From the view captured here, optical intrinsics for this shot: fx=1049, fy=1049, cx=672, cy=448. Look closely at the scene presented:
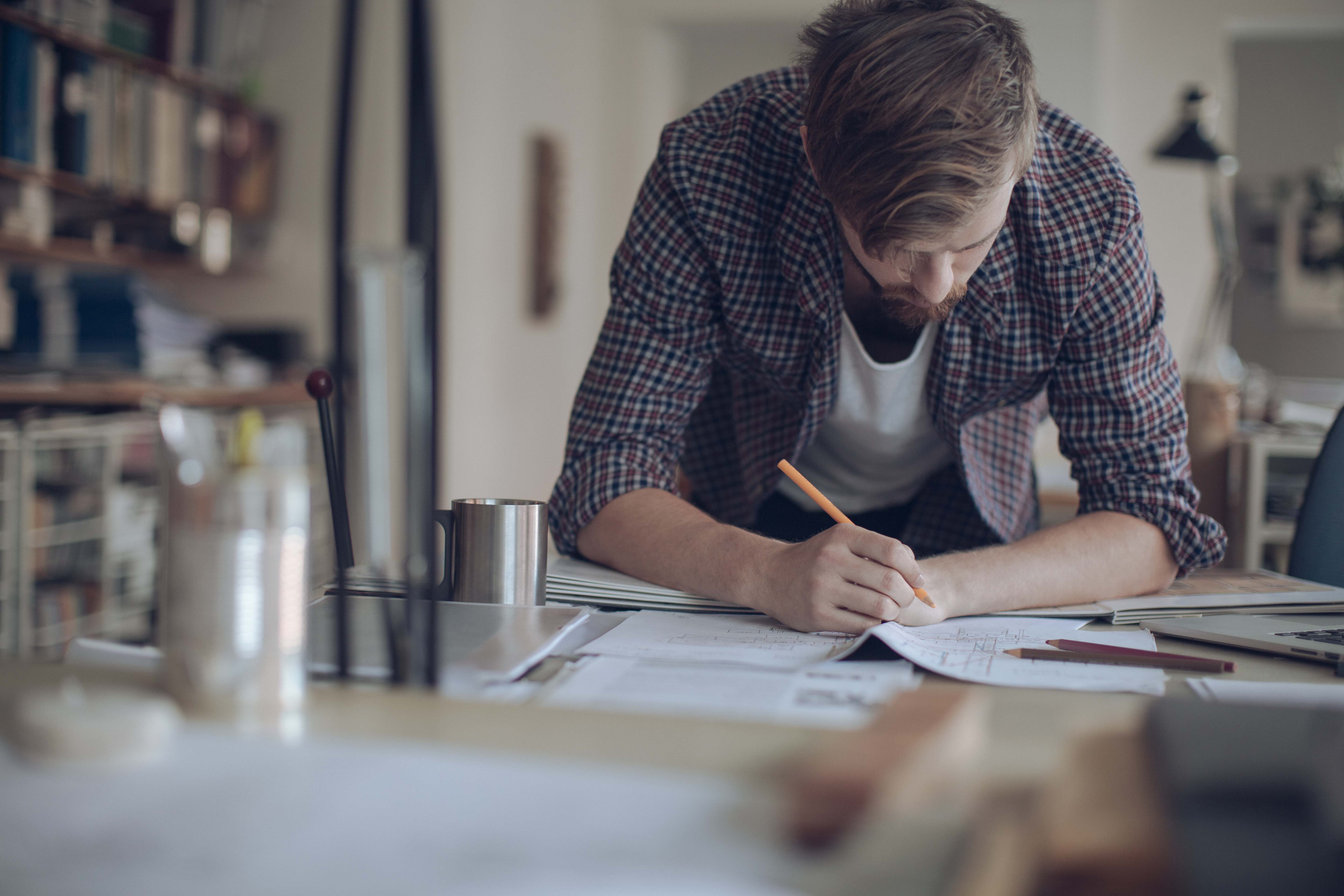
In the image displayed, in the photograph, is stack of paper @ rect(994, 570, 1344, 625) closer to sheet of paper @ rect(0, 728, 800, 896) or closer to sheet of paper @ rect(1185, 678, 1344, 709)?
sheet of paper @ rect(1185, 678, 1344, 709)

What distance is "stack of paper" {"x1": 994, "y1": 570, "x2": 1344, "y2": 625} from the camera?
0.88 m

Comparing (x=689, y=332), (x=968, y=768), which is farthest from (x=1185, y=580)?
(x=968, y=768)

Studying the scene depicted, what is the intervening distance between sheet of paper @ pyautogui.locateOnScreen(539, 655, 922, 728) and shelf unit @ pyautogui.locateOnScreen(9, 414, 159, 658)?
181cm

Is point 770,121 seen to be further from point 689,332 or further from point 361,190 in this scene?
point 361,190

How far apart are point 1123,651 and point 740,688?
281 mm

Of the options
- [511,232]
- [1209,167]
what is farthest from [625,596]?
[511,232]

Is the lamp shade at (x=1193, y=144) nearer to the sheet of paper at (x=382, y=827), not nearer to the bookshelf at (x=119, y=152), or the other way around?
the bookshelf at (x=119, y=152)

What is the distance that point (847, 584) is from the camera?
0.79 m

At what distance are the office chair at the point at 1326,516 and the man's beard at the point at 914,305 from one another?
0.44 m

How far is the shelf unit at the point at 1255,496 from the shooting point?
2.04 meters

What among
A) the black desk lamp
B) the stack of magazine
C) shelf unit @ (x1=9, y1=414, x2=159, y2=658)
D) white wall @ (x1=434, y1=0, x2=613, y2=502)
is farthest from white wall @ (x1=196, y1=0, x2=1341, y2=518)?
the stack of magazine

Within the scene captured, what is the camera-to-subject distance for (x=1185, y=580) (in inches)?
41.6

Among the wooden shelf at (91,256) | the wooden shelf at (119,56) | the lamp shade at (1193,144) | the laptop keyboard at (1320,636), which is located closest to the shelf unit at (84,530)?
the wooden shelf at (91,256)

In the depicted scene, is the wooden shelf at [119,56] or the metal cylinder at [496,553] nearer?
the metal cylinder at [496,553]
